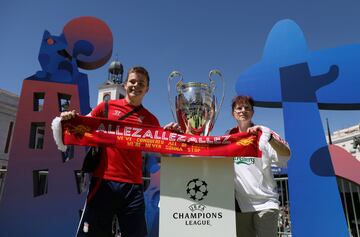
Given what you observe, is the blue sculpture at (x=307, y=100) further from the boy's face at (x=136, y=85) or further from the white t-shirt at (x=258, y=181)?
the boy's face at (x=136, y=85)

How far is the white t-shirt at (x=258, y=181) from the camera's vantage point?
79.7 inches

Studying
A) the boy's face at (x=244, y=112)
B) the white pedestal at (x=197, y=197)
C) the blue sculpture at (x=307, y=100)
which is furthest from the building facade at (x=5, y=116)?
the boy's face at (x=244, y=112)

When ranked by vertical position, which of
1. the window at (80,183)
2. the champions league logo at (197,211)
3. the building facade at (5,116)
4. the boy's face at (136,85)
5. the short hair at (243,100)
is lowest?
the champions league logo at (197,211)

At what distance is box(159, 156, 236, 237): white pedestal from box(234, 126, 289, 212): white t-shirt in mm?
134

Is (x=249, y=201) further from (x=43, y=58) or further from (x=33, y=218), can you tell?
(x=43, y=58)

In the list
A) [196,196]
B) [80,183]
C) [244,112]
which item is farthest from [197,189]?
[80,183]

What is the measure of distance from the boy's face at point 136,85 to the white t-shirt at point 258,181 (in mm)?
897

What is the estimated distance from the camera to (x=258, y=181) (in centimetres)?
207

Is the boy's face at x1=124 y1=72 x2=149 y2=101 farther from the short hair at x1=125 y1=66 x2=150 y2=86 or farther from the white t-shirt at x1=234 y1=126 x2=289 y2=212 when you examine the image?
the white t-shirt at x1=234 y1=126 x2=289 y2=212

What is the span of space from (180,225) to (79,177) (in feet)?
14.8

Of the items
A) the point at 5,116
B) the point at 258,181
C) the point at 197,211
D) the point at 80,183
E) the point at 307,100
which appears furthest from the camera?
the point at 5,116

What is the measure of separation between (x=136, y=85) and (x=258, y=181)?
3.66 feet

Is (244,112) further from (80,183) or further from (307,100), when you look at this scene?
(80,183)

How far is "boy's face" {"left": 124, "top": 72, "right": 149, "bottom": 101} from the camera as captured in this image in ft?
7.05
